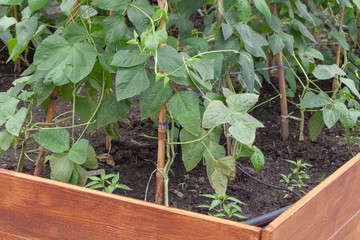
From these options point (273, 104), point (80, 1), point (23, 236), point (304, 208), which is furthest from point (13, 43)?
point (273, 104)

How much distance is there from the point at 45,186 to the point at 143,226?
0.31m

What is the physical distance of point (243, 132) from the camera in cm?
136

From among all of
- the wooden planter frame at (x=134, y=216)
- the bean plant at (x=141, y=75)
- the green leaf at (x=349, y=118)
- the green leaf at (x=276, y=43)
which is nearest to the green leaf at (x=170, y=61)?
the bean plant at (x=141, y=75)

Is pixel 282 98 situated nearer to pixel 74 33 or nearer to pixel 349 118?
pixel 349 118

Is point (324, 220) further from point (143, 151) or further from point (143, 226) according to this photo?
point (143, 151)

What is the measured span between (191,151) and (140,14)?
0.44 meters

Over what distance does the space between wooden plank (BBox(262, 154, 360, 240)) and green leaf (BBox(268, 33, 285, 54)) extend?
1.76 ft

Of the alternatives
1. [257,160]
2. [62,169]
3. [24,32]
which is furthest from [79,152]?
[257,160]

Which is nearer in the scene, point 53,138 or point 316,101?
point 53,138

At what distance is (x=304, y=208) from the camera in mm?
1330

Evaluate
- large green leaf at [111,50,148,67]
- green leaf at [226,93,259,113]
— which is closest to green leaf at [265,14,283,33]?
green leaf at [226,93,259,113]

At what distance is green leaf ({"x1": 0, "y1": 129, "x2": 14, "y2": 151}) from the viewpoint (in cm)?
157

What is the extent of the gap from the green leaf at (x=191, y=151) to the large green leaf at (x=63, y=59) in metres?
0.37

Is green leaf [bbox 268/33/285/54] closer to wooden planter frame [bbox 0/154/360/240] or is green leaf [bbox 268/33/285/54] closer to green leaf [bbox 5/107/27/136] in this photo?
wooden planter frame [bbox 0/154/360/240]
